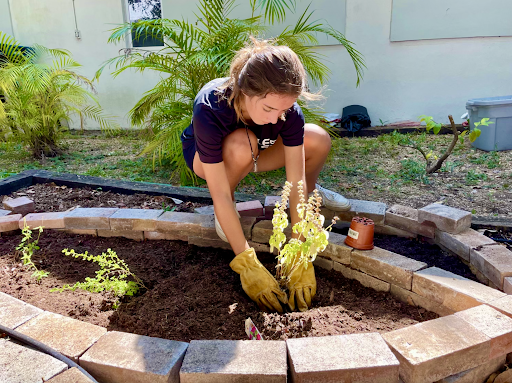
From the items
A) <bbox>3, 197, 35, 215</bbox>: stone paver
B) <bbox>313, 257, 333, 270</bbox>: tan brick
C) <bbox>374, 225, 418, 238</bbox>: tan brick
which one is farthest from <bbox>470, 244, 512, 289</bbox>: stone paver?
<bbox>3, 197, 35, 215</bbox>: stone paver

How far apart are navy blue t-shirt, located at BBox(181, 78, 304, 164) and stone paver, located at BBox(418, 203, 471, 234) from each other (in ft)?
2.81

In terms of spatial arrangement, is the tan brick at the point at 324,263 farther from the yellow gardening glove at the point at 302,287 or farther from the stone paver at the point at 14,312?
the stone paver at the point at 14,312

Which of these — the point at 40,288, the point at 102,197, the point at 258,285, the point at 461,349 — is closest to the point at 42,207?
the point at 102,197

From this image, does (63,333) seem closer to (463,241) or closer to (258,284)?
(258,284)

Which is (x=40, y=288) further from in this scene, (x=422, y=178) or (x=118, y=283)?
(x=422, y=178)

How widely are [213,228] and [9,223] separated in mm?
1309

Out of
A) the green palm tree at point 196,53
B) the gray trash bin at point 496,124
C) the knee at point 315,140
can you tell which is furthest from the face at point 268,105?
the gray trash bin at point 496,124

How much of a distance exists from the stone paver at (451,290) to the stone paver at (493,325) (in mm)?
77

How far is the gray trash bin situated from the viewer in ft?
14.8

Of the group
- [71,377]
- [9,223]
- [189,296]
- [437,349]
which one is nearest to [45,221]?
[9,223]

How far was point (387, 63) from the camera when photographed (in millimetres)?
6020

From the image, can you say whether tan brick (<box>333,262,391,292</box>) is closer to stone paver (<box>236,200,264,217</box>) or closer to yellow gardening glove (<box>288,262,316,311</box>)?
yellow gardening glove (<box>288,262,316,311</box>)

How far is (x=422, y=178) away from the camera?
3707mm

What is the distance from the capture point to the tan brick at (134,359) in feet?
4.15
